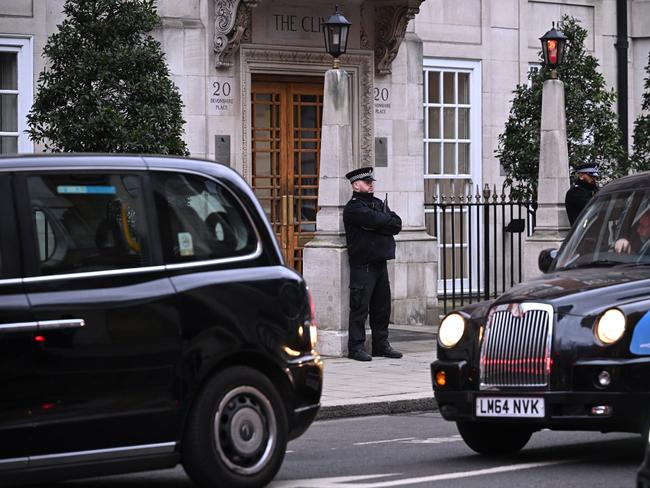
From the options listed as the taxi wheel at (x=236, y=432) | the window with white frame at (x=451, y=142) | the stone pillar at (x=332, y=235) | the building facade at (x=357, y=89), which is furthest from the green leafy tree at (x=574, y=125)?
the taxi wheel at (x=236, y=432)

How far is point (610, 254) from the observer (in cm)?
A: 1141

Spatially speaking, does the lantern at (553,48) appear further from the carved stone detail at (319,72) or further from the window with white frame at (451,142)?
the window with white frame at (451,142)

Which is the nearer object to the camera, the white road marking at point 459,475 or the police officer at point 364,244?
the white road marking at point 459,475

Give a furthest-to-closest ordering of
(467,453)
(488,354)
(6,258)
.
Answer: (467,453) < (488,354) < (6,258)

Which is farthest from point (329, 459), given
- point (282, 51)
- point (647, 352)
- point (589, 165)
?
point (282, 51)

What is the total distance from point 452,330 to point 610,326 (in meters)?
1.20

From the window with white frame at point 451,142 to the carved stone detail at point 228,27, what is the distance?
4201 millimetres

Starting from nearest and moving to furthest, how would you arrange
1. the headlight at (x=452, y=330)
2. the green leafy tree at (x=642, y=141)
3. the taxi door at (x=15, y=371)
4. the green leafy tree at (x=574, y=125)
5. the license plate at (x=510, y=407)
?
the taxi door at (x=15, y=371), the license plate at (x=510, y=407), the headlight at (x=452, y=330), the green leafy tree at (x=574, y=125), the green leafy tree at (x=642, y=141)

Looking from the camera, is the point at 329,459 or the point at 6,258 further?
the point at 329,459

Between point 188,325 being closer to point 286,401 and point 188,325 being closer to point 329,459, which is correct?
point 286,401

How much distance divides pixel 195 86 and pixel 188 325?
11.4m

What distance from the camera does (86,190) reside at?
9086mm

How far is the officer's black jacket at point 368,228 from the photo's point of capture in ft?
57.3

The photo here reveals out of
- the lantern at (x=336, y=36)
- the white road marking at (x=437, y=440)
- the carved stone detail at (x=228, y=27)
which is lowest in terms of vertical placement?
the white road marking at (x=437, y=440)
